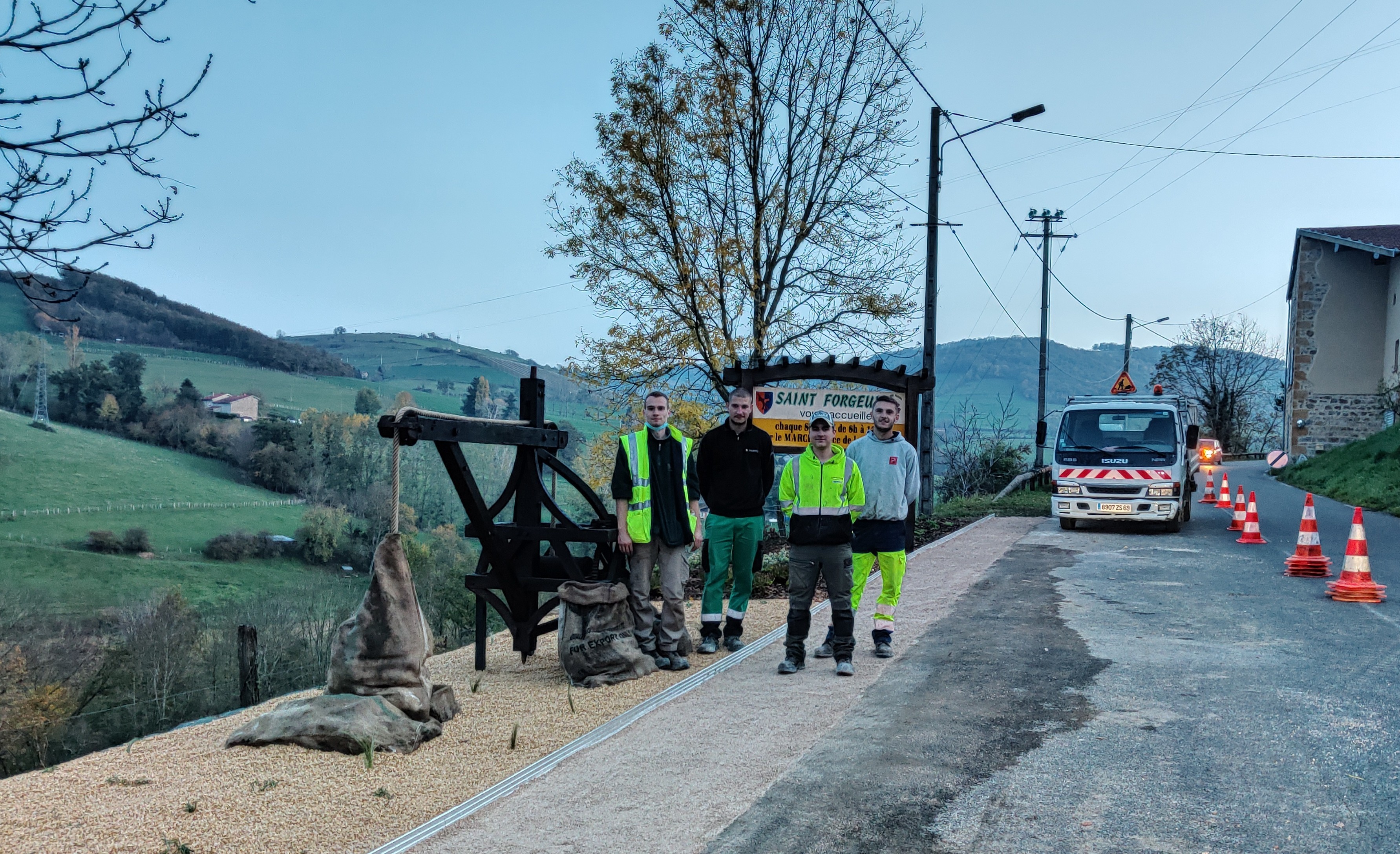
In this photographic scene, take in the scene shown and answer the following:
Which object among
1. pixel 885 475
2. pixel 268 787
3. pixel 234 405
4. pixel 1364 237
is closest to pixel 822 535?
pixel 885 475

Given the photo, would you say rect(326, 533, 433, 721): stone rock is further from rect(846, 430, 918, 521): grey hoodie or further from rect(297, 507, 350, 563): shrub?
rect(297, 507, 350, 563): shrub

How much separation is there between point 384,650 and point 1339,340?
45.9 meters

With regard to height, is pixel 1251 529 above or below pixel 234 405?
below

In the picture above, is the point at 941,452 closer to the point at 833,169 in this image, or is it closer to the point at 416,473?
the point at 833,169

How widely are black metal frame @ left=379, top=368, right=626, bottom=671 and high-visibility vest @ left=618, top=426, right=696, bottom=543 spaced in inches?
12.7

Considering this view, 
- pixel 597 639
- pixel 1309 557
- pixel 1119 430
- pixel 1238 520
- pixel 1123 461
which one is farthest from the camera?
pixel 1238 520

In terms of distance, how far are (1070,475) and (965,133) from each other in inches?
279

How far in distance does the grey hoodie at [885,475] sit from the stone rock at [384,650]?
3.45m

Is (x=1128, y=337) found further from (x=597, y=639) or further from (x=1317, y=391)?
(x=597, y=639)

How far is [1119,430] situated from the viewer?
58.2 feet

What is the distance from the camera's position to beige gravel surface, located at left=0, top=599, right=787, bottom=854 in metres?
4.05

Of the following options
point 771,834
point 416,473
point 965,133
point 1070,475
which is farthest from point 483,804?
point 416,473

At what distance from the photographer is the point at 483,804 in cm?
438

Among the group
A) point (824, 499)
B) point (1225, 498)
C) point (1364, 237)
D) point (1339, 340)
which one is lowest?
point (1225, 498)
